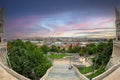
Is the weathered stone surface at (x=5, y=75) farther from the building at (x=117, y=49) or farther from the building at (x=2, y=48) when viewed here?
the building at (x=117, y=49)

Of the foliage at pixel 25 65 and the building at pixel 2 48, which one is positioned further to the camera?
the building at pixel 2 48

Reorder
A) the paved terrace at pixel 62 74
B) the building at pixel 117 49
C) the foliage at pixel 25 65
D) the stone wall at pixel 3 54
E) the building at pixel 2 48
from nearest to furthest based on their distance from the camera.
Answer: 1. the paved terrace at pixel 62 74
2. the foliage at pixel 25 65
3. the stone wall at pixel 3 54
4. the building at pixel 2 48
5. the building at pixel 117 49

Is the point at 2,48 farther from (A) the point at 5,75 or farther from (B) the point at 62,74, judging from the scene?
(A) the point at 5,75

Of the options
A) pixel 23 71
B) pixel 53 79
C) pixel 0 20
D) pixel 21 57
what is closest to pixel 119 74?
pixel 53 79

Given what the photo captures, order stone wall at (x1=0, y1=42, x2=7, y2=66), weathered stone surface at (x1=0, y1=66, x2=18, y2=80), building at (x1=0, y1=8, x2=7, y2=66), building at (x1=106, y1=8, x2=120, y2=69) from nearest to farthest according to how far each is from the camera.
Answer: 1. weathered stone surface at (x1=0, y1=66, x2=18, y2=80)
2. stone wall at (x1=0, y1=42, x2=7, y2=66)
3. building at (x1=0, y1=8, x2=7, y2=66)
4. building at (x1=106, y1=8, x2=120, y2=69)

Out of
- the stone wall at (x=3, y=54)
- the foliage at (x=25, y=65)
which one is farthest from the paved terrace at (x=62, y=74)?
the stone wall at (x=3, y=54)

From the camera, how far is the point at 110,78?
47.4 ft

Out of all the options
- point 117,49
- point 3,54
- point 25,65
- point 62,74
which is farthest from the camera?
point 117,49

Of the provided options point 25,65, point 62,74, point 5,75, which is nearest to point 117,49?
point 62,74

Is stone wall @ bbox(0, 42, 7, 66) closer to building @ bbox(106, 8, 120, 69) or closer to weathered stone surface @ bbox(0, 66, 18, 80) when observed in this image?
weathered stone surface @ bbox(0, 66, 18, 80)

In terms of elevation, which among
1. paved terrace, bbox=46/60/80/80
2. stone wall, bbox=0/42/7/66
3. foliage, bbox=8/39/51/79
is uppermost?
stone wall, bbox=0/42/7/66

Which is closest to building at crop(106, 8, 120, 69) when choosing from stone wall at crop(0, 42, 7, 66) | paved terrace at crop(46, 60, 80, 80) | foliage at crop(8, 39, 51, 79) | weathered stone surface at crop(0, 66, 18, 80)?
paved terrace at crop(46, 60, 80, 80)

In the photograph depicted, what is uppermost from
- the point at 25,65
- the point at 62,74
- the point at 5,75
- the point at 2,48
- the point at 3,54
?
the point at 2,48

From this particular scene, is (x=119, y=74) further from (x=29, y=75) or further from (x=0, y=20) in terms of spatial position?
(x=0, y=20)
